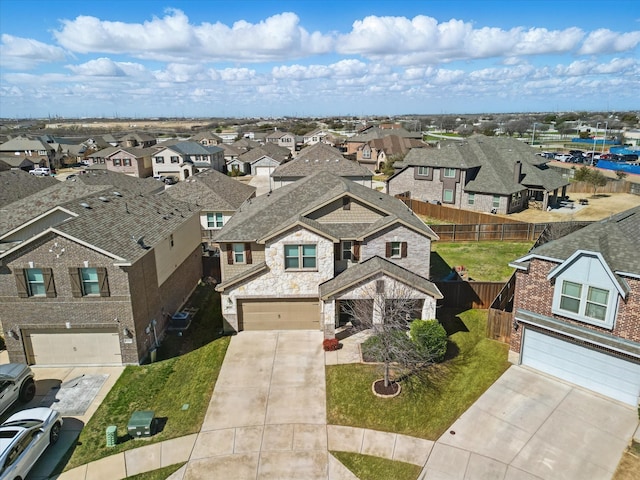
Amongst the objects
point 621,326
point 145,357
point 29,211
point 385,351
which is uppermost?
point 29,211

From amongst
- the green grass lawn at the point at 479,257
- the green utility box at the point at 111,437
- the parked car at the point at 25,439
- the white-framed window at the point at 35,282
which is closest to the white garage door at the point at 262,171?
the green grass lawn at the point at 479,257

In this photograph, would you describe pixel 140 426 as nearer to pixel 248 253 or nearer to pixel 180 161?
pixel 248 253

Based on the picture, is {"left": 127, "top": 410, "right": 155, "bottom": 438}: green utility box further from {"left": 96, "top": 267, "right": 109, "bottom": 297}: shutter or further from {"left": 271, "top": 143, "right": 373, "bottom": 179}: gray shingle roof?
{"left": 271, "top": 143, "right": 373, "bottom": 179}: gray shingle roof

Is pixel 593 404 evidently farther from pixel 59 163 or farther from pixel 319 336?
pixel 59 163

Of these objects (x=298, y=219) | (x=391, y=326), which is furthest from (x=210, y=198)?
(x=391, y=326)

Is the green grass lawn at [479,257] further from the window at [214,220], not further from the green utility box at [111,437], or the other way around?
the green utility box at [111,437]

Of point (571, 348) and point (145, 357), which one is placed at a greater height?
point (571, 348)

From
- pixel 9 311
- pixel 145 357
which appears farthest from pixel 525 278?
pixel 9 311

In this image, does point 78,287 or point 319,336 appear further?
point 319,336
